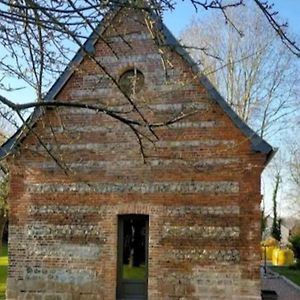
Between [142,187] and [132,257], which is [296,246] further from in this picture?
[142,187]

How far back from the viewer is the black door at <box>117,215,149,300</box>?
1129 cm

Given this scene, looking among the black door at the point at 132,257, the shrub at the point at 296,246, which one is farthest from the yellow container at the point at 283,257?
the black door at the point at 132,257

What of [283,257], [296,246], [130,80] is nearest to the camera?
[130,80]

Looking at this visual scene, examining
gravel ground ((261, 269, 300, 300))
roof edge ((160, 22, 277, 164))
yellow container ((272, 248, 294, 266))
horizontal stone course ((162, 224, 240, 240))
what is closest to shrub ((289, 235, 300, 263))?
yellow container ((272, 248, 294, 266))

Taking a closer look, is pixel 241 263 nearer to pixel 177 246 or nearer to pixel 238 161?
pixel 177 246

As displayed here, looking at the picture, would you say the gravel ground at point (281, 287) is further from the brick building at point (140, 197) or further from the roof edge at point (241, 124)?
the roof edge at point (241, 124)

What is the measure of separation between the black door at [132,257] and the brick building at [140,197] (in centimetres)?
2

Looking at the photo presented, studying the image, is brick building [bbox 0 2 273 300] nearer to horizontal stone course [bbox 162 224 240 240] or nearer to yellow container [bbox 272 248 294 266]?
horizontal stone course [bbox 162 224 240 240]

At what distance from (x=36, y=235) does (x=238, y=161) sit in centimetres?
479

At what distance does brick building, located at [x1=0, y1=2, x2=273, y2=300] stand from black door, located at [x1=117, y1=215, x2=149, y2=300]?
0.07ft

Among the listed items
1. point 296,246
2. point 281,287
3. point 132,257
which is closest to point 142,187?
point 132,257

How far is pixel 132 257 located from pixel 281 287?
10.8 m

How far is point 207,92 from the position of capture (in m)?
11.4

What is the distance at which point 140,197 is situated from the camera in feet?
37.1
